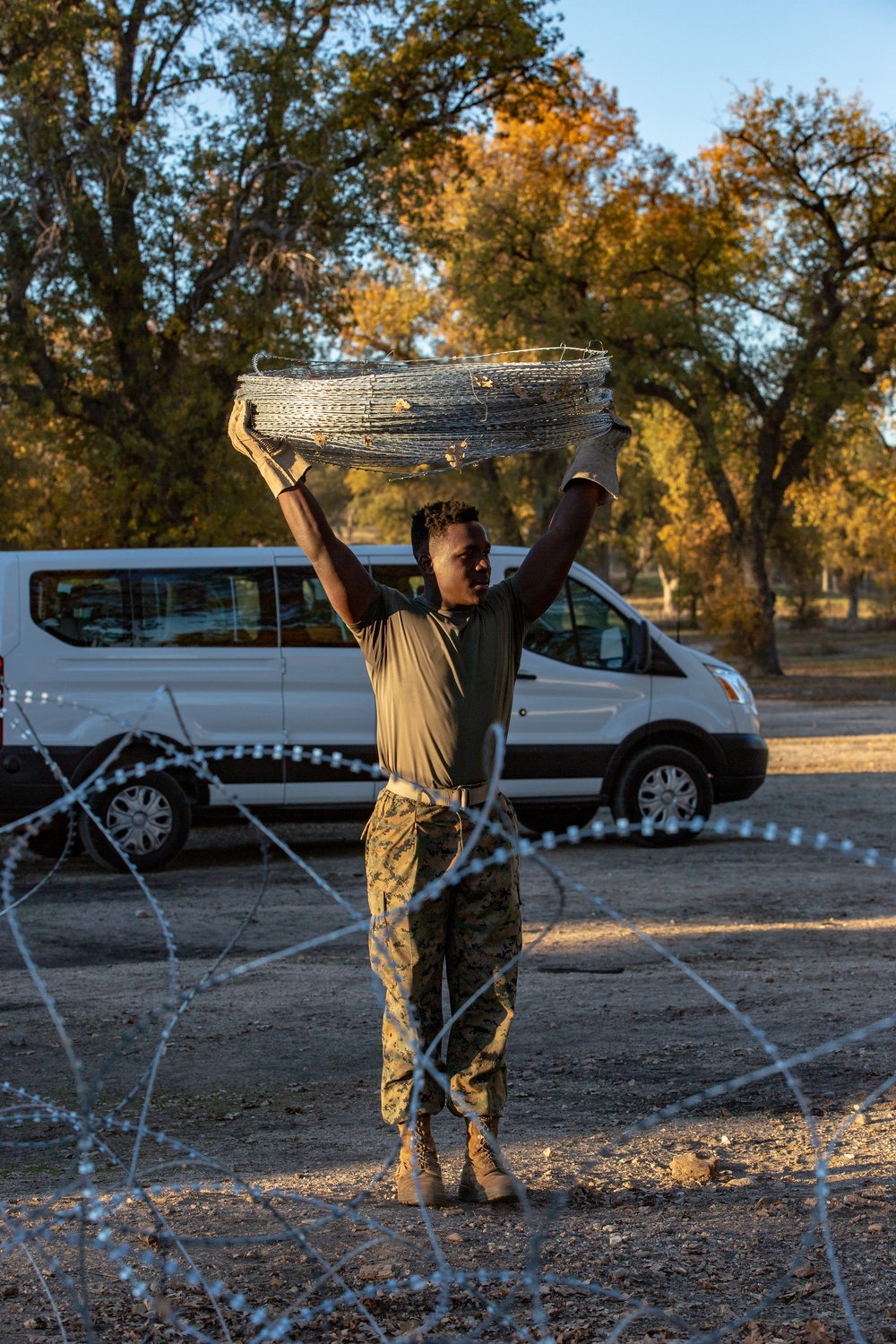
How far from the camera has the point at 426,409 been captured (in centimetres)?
417

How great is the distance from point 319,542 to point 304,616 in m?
6.04

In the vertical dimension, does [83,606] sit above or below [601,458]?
below

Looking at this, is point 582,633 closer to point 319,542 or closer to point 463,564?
point 463,564

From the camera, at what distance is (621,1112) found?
15.6 ft

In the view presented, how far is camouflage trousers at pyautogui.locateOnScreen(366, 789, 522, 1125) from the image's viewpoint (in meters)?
3.77

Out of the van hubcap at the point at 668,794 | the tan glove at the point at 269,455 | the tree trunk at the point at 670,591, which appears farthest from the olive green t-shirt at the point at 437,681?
the tree trunk at the point at 670,591

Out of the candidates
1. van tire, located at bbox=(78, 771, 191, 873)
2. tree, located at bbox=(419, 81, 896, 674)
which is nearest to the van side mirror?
van tire, located at bbox=(78, 771, 191, 873)

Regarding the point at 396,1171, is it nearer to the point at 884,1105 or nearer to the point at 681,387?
the point at 884,1105

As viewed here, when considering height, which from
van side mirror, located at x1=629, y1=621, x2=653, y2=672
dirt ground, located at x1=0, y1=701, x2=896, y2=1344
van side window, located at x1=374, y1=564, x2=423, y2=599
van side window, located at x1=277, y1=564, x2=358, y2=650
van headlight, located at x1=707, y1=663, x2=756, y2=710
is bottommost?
dirt ground, located at x1=0, y1=701, x2=896, y2=1344

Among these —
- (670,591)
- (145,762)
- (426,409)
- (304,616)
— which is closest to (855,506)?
(670,591)

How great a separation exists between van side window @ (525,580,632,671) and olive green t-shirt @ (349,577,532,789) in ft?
20.8

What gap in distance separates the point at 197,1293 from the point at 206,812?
6354 millimetres

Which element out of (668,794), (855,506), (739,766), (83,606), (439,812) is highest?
(855,506)

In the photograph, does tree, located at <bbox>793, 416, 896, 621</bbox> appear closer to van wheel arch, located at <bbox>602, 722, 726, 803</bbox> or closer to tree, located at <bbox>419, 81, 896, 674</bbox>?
tree, located at <bbox>419, 81, 896, 674</bbox>
